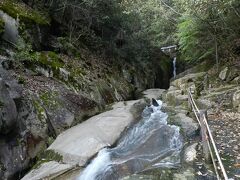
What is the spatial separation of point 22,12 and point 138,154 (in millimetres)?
9799

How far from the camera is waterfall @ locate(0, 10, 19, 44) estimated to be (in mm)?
13969

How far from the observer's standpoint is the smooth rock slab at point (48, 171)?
29.0 feet

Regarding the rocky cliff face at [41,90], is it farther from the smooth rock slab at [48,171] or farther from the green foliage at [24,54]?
the smooth rock slab at [48,171]

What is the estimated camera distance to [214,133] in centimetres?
1057

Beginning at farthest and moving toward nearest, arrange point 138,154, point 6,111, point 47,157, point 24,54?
point 24,54 → point 47,157 → point 138,154 → point 6,111

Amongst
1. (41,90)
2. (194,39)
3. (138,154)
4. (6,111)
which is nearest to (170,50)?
(194,39)

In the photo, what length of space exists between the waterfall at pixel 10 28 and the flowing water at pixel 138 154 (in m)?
7.00

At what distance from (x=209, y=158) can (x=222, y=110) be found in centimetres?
615

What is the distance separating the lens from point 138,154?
10031 millimetres

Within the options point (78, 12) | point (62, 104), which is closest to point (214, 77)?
point (78, 12)

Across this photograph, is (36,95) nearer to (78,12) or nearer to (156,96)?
(78,12)

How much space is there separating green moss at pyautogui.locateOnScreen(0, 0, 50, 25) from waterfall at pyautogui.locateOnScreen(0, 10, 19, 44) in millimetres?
221

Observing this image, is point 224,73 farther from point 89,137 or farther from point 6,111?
point 6,111

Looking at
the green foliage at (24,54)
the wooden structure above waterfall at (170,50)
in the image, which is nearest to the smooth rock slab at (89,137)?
the green foliage at (24,54)
